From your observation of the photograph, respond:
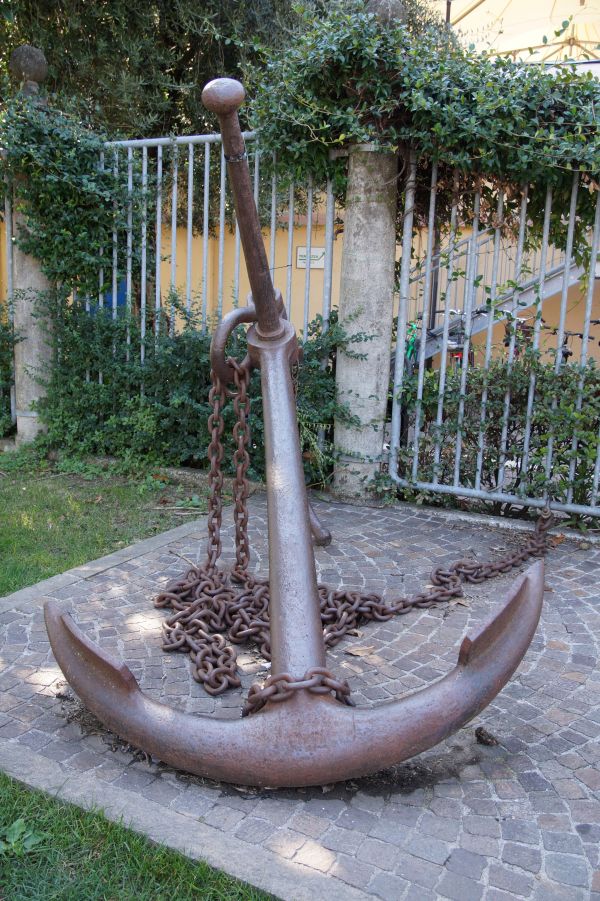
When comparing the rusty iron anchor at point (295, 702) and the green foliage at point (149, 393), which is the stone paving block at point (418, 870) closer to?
the rusty iron anchor at point (295, 702)

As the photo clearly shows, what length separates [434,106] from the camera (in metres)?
4.48

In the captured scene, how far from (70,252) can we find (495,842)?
5455 millimetres

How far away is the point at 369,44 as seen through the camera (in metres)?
4.51

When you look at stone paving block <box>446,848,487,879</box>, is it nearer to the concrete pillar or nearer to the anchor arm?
the anchor arm

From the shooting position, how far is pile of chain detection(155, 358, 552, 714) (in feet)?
9.63

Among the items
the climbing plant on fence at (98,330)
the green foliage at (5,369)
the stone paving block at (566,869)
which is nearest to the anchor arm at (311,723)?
the stone paving block at (566,869)

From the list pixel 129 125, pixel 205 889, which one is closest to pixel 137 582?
pixel 205 889

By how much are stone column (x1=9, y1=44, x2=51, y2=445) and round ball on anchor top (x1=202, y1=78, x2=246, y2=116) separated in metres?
4.47

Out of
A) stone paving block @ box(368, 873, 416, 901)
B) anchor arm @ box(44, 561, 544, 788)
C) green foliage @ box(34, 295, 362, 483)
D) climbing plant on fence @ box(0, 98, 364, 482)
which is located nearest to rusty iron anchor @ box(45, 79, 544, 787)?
anchor arm @ box(44, 561, 544, 788)

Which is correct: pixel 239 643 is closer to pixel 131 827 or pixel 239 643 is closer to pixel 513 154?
pixel 131 827

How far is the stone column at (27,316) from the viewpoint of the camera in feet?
20.2

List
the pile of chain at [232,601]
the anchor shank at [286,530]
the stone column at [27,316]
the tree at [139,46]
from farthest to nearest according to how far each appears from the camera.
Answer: the tree at [139,46] < the stone column at [27,316] < the pile of chain at [232,601] < the anchor shank at [286,530]

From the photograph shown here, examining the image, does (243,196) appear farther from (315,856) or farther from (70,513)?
(70,513)

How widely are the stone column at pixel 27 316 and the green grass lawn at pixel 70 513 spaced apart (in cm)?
44
